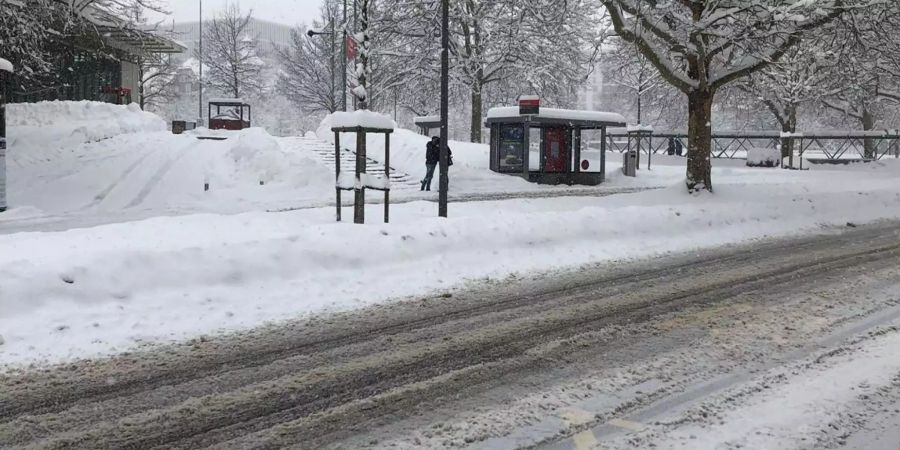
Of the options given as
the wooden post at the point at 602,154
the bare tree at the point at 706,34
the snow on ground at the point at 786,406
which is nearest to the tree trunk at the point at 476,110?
the wooden post at the point at 602,154

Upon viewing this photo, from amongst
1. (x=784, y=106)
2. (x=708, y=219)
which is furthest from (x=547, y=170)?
(x=784, y=106)

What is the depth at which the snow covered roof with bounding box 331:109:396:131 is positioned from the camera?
32.9 feet

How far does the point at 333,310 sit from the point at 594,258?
14.6 ft

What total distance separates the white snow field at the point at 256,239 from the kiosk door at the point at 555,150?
7.85ft

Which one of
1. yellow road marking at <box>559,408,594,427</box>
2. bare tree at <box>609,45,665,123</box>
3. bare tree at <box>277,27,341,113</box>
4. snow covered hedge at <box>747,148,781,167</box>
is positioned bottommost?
yellow road marking at <box>559,408,594,427</box>

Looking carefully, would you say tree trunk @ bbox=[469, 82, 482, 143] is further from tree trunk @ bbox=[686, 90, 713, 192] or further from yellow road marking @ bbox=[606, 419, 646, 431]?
yellow road marking @ bbox=[606, 419, 646, 431]

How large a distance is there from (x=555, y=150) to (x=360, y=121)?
14769mm

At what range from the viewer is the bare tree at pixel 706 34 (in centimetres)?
1422

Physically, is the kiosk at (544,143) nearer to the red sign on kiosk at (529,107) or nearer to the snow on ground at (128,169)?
the red sign on kiosk at (529,107)

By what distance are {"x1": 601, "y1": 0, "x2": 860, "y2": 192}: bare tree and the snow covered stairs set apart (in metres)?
7.89

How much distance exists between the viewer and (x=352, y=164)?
24.4 metres

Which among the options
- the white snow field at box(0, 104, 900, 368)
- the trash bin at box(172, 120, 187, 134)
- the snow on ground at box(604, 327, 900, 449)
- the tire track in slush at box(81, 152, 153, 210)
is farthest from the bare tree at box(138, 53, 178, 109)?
the snow on ground at box(604, 327, 900, 449)

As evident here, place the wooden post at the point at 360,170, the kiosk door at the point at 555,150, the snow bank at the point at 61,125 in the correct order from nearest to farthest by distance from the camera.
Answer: the wooden post at the point at 360,170, the snow bank at the point at 61,125, the kiosk door at the point at 555,150

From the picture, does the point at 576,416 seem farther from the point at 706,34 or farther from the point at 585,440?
the point at 706,34
